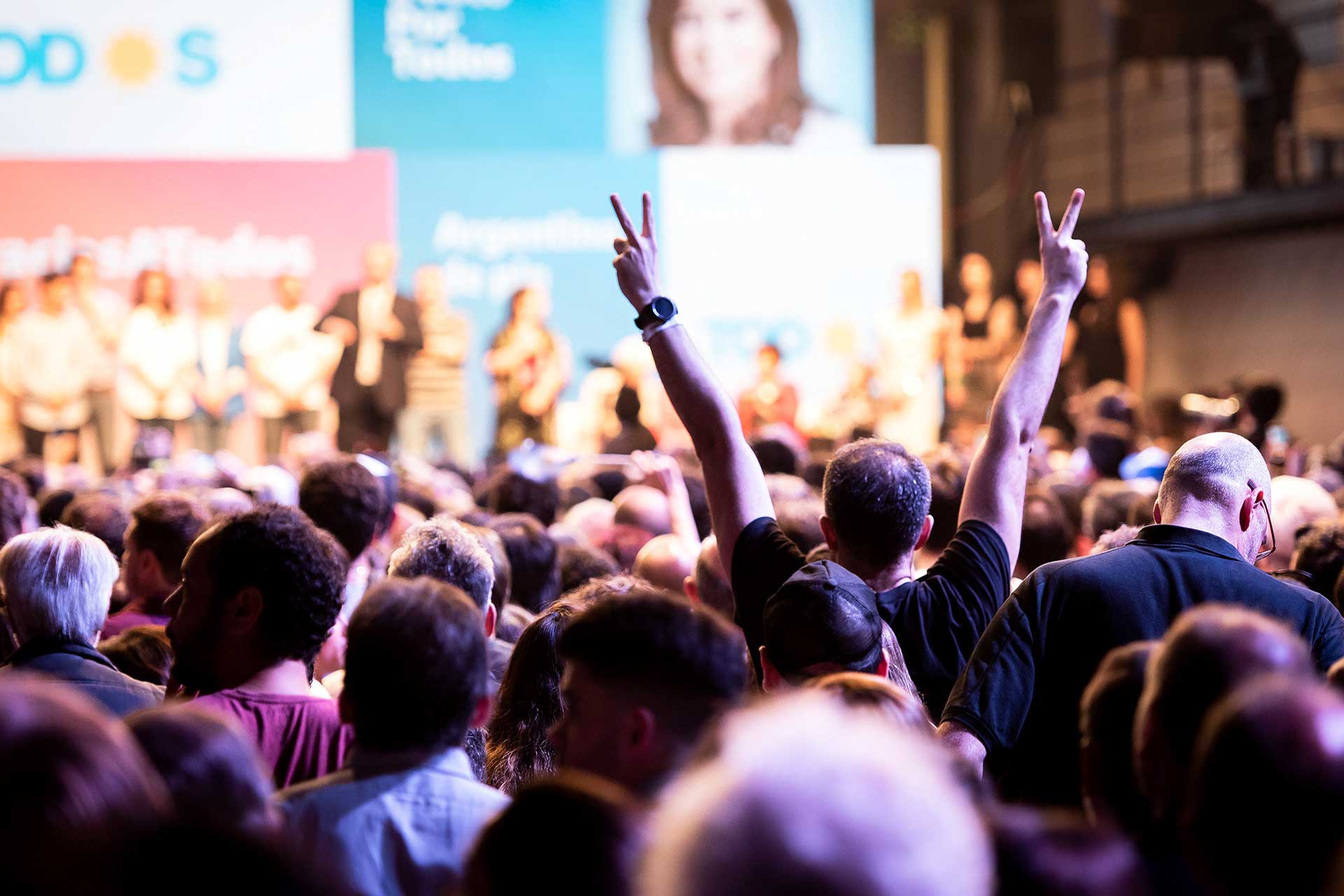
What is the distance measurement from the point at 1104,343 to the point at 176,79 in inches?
359

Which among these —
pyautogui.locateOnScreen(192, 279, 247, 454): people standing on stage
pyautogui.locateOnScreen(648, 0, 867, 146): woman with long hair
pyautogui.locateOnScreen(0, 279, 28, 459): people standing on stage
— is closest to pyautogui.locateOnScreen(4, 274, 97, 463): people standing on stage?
pyautogui.locateOnScreen(0, 279, 28, 459): people standing on stage

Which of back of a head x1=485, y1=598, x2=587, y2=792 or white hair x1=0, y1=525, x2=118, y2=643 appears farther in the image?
white hair x1=0, y1=525, x2=118, y2=643

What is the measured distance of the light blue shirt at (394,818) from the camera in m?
1.87

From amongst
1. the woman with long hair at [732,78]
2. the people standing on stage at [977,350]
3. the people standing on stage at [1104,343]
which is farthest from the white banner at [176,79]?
the people standing on stage at [1104,343]

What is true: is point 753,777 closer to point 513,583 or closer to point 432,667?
point 432,667

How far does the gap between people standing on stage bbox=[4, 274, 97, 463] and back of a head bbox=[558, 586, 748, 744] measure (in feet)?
41.2

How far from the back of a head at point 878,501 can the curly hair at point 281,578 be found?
1034 millimetres

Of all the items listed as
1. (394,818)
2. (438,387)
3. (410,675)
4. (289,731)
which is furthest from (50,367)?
(394,818)

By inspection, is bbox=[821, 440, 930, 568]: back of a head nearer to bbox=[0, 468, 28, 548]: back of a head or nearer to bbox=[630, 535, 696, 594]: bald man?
bbox=[630, 535, 696, 594]: bald man

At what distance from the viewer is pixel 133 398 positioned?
1359 centimetres

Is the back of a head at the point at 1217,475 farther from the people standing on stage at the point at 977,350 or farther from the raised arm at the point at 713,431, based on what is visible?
the people standing on stage at the point at 977,350

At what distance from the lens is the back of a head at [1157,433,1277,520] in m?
2.88

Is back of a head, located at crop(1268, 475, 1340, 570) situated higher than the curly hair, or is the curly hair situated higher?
the curly hair

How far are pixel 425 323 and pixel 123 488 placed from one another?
678cm
